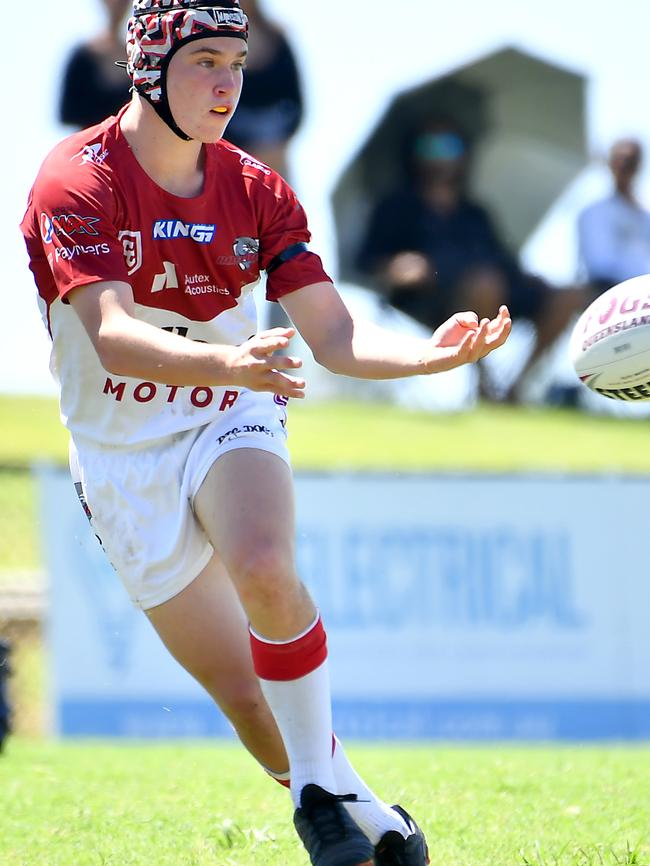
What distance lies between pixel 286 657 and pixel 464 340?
1000 millimetres

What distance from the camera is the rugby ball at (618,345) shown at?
14.5 ft

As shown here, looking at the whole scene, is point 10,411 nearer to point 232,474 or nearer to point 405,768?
point 405,768

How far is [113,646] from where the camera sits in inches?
386

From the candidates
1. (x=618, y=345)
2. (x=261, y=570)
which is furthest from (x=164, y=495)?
(x=618, y=345)

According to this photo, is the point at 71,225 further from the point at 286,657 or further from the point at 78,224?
the point at 286,657

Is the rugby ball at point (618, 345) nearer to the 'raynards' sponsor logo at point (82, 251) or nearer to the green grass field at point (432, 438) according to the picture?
the 'raynards' sponsor logo at point (82, 251)

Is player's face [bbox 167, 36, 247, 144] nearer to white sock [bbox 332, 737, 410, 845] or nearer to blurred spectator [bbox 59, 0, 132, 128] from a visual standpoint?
white sock [bbox 332, 737, 410, 845]

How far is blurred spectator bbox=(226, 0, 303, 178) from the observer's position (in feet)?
40.4

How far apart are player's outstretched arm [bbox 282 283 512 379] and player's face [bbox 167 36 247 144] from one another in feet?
2.03

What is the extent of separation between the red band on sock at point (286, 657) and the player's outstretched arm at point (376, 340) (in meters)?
0.78

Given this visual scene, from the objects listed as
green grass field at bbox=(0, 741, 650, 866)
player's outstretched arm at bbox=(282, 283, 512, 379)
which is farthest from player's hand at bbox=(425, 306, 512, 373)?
green grass field at bbox=(0, 741, 650, 866)

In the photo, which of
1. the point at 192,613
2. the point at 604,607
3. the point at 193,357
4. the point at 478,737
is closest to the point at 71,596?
the point at 478,737

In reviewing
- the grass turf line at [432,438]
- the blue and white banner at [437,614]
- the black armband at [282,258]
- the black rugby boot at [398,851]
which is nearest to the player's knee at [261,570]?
the black rugby boot at [398,851]

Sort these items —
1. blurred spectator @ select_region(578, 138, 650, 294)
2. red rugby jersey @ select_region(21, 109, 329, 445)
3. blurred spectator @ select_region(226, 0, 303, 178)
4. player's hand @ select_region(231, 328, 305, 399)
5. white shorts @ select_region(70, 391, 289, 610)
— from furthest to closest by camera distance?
blurred spectator @ select_region(578, 138, 650, 294), blurred spectator @ select_region(226, 0, 303, 178), white shorts @ select_region(70, 391, 289, 610), red rugby jersey @ select_region(21, 109, 329, 445), player's hand @ select_region(231, 328, 305, 399)
